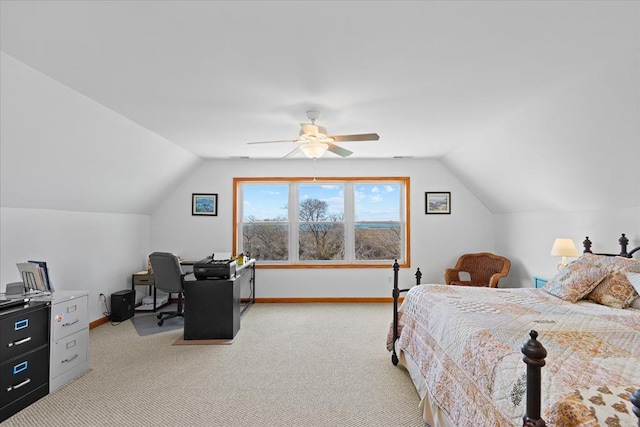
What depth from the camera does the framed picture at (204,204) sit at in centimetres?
594

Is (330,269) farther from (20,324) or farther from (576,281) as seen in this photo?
→ (20,324)

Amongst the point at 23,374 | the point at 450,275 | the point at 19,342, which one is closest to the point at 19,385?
the point at 23,374

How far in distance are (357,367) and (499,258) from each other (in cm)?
328

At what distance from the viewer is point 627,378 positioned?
4.44 feet

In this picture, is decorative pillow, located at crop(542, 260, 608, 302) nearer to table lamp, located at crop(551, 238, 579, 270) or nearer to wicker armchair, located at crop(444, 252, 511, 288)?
table lamp, located at crop(551, 238, 579, 270)

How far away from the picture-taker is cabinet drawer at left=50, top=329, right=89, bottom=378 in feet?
9.27

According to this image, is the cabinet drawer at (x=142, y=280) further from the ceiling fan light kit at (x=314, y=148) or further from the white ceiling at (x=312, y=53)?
the ceiling fan light kit at (x=314, y=148)

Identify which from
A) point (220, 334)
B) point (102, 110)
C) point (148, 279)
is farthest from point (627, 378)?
point (148, 279)

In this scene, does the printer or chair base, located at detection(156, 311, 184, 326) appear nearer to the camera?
the printer

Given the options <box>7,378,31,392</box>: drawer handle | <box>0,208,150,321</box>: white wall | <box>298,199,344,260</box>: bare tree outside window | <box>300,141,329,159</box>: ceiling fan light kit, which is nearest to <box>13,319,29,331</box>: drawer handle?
<box>7,378,31,392</box>: drawer handle

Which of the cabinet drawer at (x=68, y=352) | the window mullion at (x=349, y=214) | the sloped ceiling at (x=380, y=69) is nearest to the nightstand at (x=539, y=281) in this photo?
the sloped ceiling at (x=380, y=69)

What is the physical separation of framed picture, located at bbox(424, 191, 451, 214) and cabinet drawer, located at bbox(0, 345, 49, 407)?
530 cm

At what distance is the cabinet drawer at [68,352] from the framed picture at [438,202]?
16.5 ft

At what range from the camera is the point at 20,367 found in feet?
8.30
